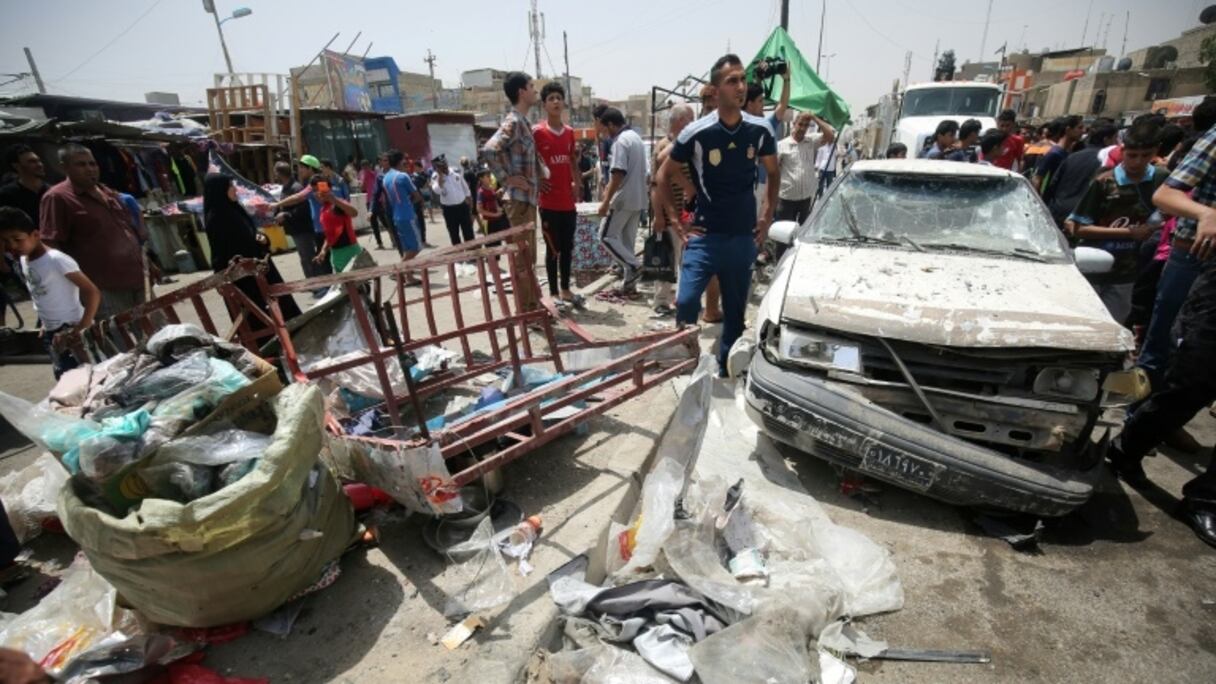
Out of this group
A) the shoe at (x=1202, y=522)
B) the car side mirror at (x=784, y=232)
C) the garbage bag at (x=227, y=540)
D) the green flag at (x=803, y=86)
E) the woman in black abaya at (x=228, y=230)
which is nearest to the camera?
the garbage bag at (x=227, y=540)

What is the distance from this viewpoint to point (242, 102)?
51.4 feet

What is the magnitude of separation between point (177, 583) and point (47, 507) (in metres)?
1.67

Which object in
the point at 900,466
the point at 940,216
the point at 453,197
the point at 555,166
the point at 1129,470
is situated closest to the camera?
the point at 900,466

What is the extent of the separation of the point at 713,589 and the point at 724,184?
8.63 feet

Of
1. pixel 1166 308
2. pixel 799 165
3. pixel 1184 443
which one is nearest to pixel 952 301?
pixel 1166 308

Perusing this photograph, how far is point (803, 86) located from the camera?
8641mm

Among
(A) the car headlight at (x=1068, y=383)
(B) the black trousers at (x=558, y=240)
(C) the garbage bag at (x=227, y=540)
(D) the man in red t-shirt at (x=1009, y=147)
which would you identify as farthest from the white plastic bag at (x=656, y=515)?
(D) the man in red t-shirt at (x=1009, y=147)

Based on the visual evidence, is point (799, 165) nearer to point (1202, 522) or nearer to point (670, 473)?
point (1202, 522)

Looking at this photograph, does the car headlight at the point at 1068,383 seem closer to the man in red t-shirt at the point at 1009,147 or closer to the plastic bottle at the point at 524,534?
the plastic bottle at the point at 524,534

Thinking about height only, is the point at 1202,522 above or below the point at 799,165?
below

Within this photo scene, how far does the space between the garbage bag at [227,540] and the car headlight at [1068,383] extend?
3.28m

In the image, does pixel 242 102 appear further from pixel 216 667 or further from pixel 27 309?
pixel 216 667

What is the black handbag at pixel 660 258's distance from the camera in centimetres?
672

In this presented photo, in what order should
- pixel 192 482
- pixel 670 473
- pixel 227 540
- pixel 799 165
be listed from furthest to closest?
pixel 799 165, pixel 670 473, pixel 192 482, pixel 227 540
